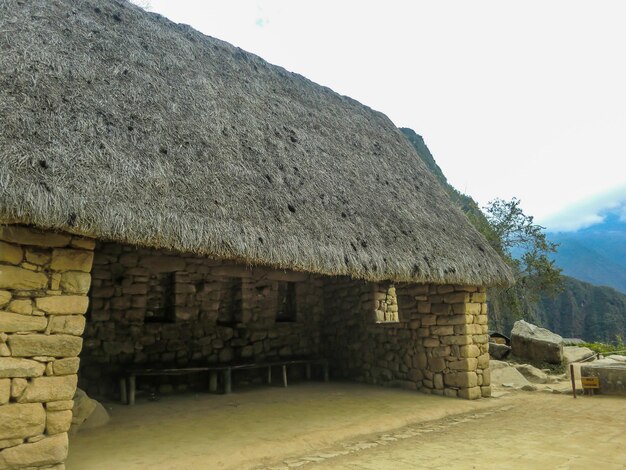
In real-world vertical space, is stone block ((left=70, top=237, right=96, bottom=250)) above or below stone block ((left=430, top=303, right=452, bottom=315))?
above

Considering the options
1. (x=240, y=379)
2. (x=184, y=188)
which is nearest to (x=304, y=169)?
(x=184, y=188)

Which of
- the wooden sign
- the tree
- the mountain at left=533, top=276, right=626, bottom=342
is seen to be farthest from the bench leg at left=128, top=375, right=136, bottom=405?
the mountain at left=533, top=276, right=626, bottom=342

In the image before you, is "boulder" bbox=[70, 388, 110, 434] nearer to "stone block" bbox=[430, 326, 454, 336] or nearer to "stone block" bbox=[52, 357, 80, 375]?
"stone block" bbox=[52, 357, 80, 375]

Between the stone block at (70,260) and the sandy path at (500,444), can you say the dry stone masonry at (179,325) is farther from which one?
the sandy path at (500,444)

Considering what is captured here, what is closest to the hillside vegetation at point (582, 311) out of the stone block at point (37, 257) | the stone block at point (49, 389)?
the stone block at point (37, 257)

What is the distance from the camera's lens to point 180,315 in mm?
7145

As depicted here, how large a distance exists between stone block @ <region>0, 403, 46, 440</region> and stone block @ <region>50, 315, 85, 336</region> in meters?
0.53

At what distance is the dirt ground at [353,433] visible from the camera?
379 cm

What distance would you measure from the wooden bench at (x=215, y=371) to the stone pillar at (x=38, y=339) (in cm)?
294

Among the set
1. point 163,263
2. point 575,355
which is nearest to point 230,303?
point 163,263

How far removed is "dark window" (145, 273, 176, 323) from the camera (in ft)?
23.1

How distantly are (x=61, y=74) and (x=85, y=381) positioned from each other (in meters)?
4.22

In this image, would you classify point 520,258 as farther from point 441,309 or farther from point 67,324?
point 67,324

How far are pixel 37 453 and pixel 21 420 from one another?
260 millimetres
